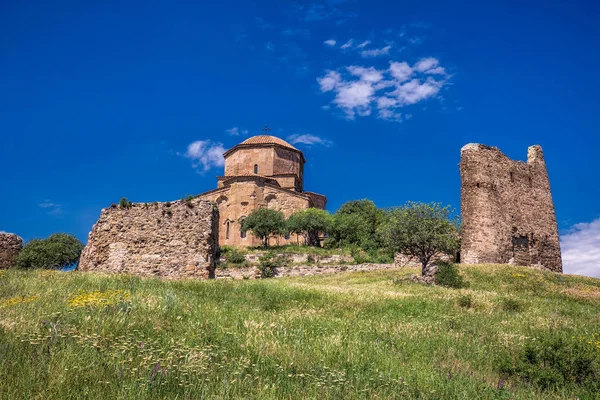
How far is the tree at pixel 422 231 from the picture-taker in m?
23.0

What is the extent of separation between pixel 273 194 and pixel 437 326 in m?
49.1

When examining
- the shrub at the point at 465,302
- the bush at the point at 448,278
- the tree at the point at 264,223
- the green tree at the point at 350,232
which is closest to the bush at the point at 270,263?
the tree at the point at 264,223

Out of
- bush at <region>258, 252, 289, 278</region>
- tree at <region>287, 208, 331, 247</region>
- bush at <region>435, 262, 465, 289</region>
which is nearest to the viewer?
bush at <region>435, 262, 465, 289</region>

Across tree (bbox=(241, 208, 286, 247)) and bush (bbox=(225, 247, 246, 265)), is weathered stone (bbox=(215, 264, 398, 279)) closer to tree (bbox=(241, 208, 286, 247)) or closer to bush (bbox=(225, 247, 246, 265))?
bush (bbox=(225, 247, 246, 265))

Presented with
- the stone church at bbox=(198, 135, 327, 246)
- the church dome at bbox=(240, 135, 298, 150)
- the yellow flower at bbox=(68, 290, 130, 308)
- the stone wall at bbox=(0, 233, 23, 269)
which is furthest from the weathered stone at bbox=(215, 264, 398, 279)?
the church dome at bbox=(240, 135, 298, 150)

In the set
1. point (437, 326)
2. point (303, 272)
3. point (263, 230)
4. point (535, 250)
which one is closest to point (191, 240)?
point (437, 326)

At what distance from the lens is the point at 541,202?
33.2 meters

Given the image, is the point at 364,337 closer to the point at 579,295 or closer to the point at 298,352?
the point at 298,352

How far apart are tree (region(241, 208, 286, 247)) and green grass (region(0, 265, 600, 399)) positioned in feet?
129

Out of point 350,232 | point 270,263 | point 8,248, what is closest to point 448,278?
point 8,248

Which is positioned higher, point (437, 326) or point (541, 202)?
point (541, 202)

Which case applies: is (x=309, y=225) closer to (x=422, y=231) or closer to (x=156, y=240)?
(x=422, y=231)

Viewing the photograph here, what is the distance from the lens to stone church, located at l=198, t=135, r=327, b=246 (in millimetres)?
54562

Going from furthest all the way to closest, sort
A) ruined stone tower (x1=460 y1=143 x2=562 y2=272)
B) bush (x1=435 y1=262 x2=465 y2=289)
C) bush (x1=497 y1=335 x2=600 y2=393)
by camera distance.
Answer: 1. ruined stone tower (x1=460 y1=143 x2=562 y2=272)
2. bush (x1=435 y1=262 x2=465 y2=289)
3. bush (x1=497 y1=335 x2=600 y2=393)
